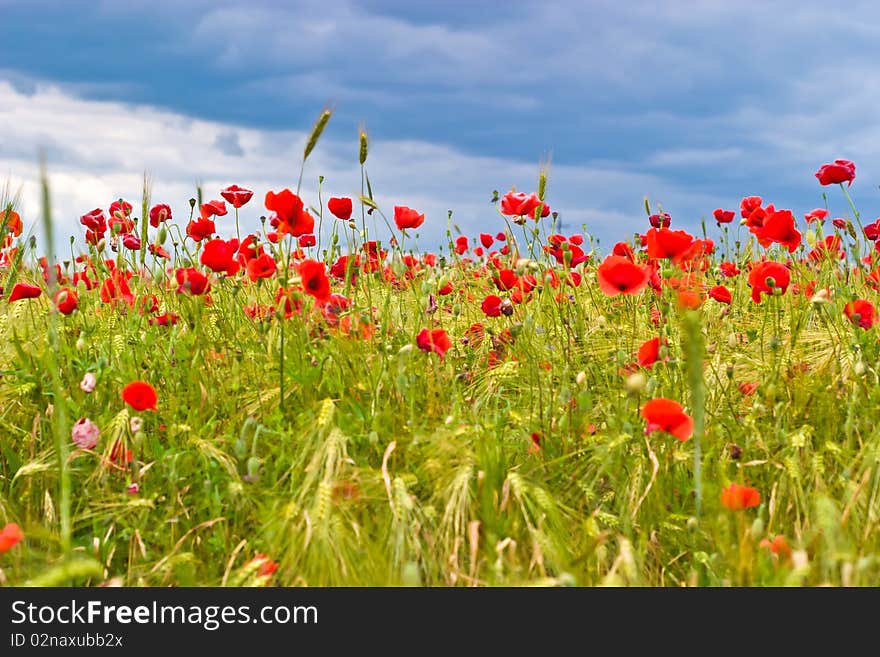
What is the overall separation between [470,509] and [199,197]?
2251 millimetres

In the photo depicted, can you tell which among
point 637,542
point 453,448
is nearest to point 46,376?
point 453,448

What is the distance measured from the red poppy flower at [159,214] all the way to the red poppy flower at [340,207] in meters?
1.11

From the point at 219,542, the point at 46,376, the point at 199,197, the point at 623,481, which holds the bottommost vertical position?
the point at 219,542

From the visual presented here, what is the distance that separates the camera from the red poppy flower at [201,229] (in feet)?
12.3

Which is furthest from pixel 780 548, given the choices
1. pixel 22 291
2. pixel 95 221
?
pixel 95 221

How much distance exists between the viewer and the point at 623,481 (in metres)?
2.45

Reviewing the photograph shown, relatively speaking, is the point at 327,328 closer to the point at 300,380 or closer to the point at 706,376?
the point at 300,380

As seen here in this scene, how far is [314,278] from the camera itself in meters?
2.72

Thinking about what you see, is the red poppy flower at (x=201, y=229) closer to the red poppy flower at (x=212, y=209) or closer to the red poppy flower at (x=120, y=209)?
the red poppy flower at (x=212, y=209)

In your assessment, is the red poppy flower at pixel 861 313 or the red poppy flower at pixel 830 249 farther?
the red poppy flower at pixel 830 249

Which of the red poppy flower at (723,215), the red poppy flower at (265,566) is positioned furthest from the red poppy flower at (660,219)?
the red poppy flower at (265,566)

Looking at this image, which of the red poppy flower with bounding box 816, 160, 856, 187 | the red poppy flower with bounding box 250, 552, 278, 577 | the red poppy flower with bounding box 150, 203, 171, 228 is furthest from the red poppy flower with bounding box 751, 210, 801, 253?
the red poppy flower with bounding box 150, 203, 171, 228

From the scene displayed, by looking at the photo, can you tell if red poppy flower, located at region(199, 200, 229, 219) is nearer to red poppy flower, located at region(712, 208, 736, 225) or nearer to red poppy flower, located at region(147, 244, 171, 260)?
red poppy flower, located at region(147, 244, 171, 260)
